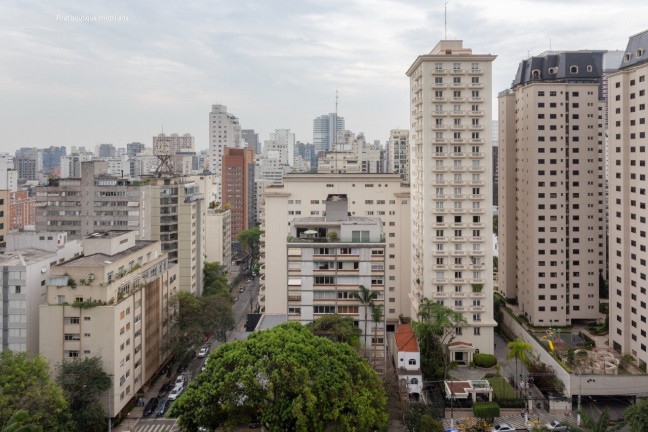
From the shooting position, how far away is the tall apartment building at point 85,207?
65312 millimetres

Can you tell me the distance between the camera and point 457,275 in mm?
52656

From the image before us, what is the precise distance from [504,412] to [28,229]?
49.8m

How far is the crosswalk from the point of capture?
1593 inches

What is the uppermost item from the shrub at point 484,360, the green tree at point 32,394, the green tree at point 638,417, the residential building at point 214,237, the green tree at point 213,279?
the residential building at point 214,237

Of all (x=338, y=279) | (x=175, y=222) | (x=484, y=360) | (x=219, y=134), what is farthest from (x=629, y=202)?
(x=219, y=134)

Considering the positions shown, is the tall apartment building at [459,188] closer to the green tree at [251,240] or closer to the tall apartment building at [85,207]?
the tall apartment building at [85,207]

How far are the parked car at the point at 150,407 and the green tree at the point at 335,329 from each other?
13.9 metres

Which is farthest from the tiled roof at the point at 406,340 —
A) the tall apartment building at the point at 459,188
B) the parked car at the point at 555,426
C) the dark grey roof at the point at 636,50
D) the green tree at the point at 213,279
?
the green tree at the point at 213,279

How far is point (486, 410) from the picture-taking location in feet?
133

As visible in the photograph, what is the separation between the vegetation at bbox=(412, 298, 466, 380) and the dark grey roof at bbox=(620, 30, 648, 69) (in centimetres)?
2611

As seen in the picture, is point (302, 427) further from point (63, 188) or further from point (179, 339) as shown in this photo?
point (63, 188)

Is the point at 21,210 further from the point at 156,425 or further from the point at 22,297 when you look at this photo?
the point at 156,425

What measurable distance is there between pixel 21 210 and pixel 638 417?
104097 millimetres

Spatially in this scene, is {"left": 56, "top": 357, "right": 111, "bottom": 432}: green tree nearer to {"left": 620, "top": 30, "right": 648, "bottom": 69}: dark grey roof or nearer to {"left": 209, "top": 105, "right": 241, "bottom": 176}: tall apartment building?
{"left": 620, "top": 30, "right": 648, "bottom": 69}: dark grey roof
